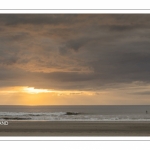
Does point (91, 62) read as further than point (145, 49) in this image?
Yes

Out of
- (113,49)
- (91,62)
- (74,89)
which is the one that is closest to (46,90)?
(74,89)

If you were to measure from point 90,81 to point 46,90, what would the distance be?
6.16 feet

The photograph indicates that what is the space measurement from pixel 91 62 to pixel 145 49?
246 centimetres

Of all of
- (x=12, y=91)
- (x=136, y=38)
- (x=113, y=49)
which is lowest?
(x=12, y=91)

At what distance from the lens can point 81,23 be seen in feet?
29.3

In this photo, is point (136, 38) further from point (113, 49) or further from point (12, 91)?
point (12, 91)

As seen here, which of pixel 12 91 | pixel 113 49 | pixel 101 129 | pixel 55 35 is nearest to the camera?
pixel 101 129

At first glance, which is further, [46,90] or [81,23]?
[46,90]

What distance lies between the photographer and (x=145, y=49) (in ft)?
32.5

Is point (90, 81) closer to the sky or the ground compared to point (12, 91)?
closer to the sky
